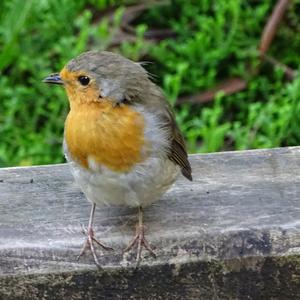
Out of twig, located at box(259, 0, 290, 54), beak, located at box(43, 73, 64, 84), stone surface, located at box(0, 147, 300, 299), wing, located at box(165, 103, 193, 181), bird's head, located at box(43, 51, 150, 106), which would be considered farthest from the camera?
twig, located at box(259, 0, 290, 54)

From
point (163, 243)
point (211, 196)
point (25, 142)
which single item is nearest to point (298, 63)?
point (25, 142)

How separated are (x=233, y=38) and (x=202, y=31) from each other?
0.15 m

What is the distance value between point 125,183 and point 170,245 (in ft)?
0.83

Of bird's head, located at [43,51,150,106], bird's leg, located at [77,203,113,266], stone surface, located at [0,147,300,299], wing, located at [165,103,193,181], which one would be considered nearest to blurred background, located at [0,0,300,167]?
wing, located at [165,103,193,181]

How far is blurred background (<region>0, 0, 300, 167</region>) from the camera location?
4.12 m

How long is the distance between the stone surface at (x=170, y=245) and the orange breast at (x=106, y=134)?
7.2 inches

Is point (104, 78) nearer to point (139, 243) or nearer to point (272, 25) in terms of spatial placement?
point (139, 243)

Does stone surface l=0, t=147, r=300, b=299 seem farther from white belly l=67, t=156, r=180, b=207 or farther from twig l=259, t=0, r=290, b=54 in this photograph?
twig l=259, t=0, r=290, b=54

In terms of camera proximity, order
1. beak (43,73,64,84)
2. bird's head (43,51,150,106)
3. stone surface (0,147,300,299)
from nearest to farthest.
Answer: stone surface (0,147,300,299) → bird's head (43,51,150,106) → beak (43,73,64,84)

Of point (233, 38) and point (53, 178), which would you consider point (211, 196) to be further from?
point (233, 38)

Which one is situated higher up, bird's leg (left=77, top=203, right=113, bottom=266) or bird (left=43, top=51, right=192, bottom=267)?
bird (left=43, top=51, right=192, bottom=267)

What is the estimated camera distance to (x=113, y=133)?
2527mm

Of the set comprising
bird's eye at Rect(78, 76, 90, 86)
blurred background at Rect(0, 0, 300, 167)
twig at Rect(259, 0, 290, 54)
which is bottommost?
blurred background at Rect(0, 0, 300, 167)

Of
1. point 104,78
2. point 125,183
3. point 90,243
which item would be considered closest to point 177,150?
point 125,183
